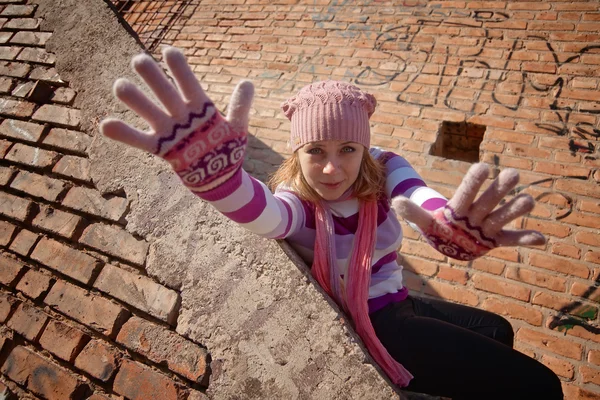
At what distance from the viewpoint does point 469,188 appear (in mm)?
877

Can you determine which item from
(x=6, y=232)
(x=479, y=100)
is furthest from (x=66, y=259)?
(x=479, y=100)

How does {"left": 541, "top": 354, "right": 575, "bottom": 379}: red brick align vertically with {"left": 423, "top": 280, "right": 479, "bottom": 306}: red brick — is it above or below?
below

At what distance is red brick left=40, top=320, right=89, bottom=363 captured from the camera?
1.14 m

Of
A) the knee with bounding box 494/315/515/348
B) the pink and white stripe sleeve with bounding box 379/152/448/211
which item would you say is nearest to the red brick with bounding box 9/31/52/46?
the pink and white stripe sleeve with bounding box 379/152/448/211

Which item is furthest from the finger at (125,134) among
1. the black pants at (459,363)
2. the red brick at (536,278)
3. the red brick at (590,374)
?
the red brick at (590,374)

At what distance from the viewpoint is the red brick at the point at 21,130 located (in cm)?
154

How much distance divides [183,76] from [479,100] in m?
2.56

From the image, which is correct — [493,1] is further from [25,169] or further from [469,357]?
[25,169]

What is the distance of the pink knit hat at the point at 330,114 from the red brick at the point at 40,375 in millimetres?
1066

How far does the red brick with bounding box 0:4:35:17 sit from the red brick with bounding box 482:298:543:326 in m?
3.03

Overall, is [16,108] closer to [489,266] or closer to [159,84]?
[159,84]

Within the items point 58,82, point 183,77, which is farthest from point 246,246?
point 58,82

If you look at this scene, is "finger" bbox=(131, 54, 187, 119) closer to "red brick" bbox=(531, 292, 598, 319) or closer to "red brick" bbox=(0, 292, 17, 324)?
"red brick" bbox=(0, 292, 17, 324)

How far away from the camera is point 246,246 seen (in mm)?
1121
